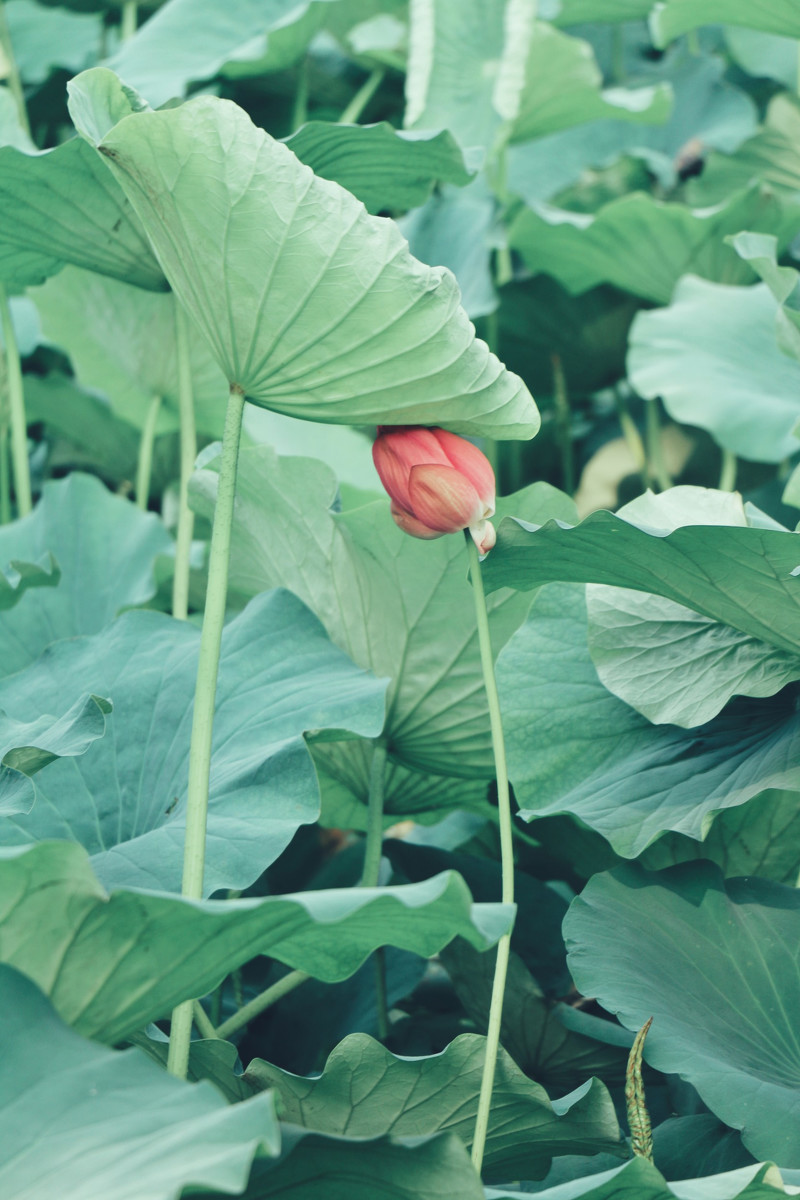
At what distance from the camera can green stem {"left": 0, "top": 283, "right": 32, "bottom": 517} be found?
1116mm

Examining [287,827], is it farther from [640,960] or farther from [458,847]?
[458,847]

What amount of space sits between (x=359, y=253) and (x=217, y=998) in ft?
1.75

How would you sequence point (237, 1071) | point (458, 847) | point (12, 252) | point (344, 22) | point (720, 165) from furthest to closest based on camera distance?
point (344, 22) < point (720, 165) < point (458, 847) < point (12, 252) < point (237, 1071)

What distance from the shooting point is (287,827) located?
2.04 feet

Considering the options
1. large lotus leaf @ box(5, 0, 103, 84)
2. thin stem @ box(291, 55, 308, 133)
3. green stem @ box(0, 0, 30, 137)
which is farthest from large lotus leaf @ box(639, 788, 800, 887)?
large lotus leaf @ box(5, 0, 103, 84)

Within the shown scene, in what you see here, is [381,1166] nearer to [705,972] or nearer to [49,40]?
[705,972]

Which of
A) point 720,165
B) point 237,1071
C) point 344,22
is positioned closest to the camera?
point 237,1071

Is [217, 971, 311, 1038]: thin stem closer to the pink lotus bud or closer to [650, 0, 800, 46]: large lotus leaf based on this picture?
the pink lotus bud

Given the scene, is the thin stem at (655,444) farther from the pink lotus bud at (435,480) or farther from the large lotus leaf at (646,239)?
the pink lotus bud at (435,480)

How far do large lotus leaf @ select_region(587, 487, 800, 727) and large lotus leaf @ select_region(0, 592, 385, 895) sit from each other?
157 millimetres

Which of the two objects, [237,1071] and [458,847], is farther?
[458,847]

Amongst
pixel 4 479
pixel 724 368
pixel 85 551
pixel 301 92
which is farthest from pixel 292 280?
pixel 301 92

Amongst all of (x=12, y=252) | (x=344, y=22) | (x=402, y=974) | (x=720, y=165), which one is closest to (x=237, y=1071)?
(x=402, y=974)

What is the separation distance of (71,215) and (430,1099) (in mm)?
574
